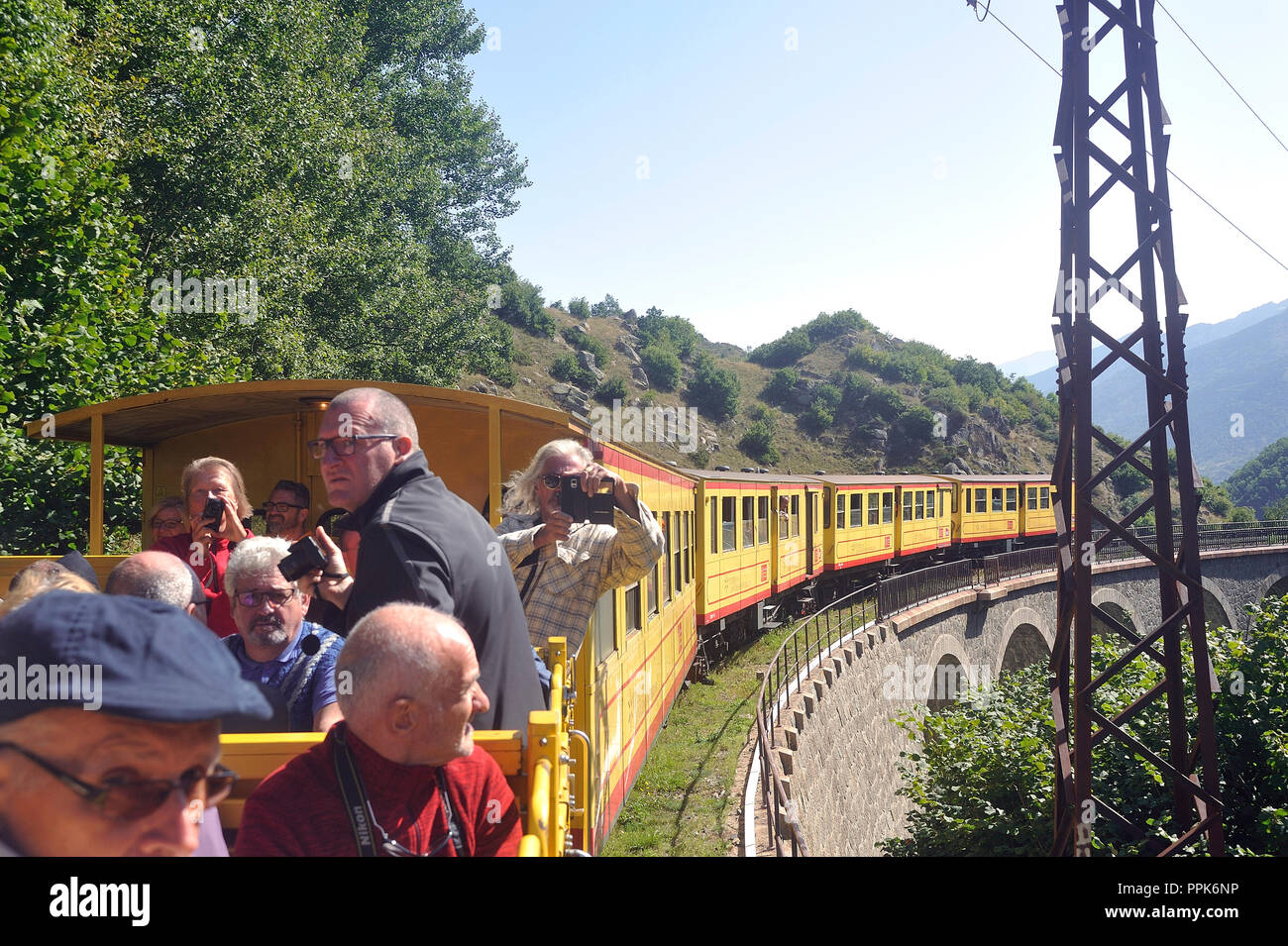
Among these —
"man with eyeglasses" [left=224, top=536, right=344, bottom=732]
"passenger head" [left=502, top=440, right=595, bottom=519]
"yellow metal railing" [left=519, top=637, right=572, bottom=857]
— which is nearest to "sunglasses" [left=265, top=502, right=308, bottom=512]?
"passenger head" [left=502, top=440, right=595, bottom=519]

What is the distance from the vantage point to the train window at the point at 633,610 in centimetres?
711

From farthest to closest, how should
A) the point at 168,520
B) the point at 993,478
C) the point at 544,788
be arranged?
the point at 993,478 → the point at 168,520 → the point at 544,788

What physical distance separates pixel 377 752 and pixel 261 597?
3.55 feet

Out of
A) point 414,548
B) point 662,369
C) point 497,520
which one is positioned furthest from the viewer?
point 662,369

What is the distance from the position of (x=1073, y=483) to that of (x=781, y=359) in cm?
9644

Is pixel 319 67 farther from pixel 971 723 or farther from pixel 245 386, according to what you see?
pixel 971 723

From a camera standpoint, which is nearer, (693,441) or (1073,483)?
(1073,483)

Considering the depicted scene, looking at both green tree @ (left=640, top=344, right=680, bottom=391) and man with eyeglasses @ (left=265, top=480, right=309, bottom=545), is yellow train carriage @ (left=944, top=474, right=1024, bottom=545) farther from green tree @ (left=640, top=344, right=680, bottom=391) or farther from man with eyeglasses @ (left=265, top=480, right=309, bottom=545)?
green tree @ (left=640, top=344, right=680, bottom=391)

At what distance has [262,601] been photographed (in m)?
2.71

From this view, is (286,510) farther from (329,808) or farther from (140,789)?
(140,789)

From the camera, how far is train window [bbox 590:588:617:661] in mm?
5527

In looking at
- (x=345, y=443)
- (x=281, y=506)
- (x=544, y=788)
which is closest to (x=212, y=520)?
(x=281, y=506)

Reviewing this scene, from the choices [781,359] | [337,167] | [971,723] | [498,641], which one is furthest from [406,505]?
[781,359]

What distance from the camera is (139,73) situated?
1416 centimetres
